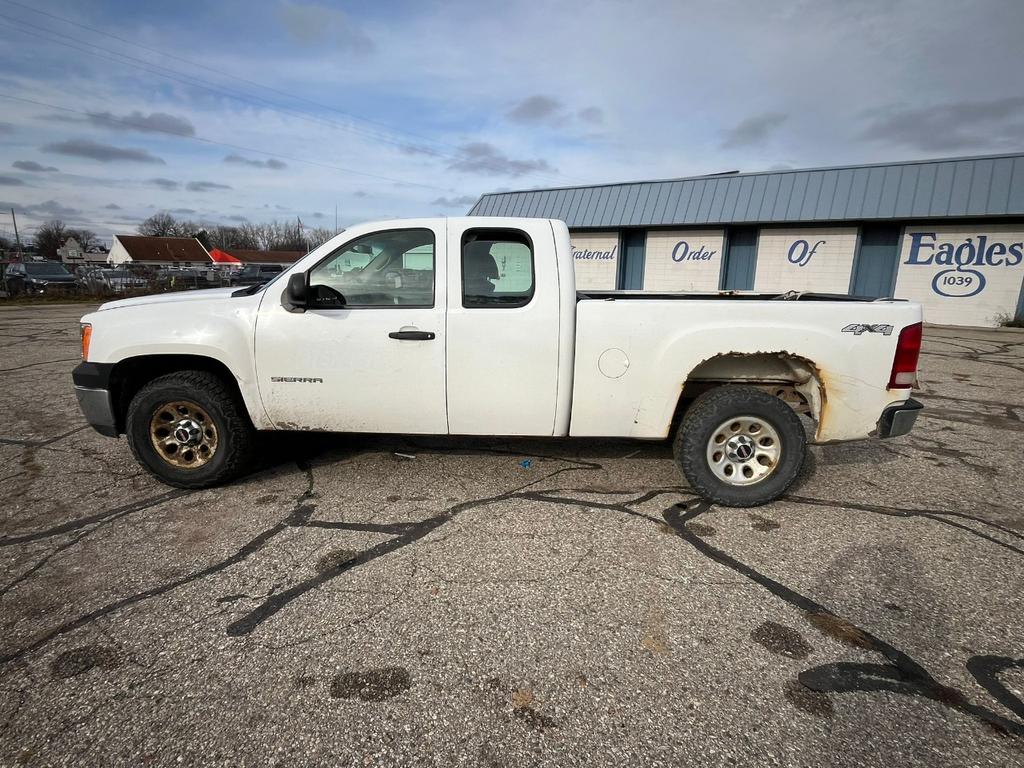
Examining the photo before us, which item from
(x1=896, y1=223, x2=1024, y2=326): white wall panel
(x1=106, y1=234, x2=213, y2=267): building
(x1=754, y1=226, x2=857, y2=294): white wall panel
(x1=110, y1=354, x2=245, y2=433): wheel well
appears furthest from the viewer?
(x1=106, y1=234, x2=213, y2=267): building

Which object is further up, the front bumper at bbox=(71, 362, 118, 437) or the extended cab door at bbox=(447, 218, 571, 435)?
the extended cab door at bbox=(447, 218, 571, 435)

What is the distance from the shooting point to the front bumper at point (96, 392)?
12.6 feet

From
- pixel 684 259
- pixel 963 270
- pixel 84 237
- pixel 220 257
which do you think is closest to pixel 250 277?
pixel 684 259

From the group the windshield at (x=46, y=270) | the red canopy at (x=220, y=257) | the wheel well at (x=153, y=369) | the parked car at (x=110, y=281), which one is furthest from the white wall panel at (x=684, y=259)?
the red canopy at (x=220, y=257)

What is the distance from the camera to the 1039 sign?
16.2 meters

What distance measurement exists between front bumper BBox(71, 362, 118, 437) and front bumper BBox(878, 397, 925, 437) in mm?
5379

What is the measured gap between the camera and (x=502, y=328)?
12.0 ft

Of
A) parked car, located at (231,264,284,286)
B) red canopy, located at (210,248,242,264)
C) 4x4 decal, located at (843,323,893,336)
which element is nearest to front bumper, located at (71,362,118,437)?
parked car, located at (231,264,284,286)

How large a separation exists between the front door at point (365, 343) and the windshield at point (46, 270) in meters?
30.6

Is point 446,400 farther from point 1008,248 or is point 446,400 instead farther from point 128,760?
point 1008,248

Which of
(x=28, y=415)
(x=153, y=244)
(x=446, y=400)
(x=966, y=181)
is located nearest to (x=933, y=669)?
(x=446, y=400)

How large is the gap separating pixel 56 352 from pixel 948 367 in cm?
1645

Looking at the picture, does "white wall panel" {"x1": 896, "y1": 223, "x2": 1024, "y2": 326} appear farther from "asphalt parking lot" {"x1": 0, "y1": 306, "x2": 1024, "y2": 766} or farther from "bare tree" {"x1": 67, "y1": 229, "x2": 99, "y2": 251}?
"bare tree" {"x1": 67, "y1": 229, "x2": 99, "y2": 251}

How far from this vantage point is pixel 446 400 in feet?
12.4
